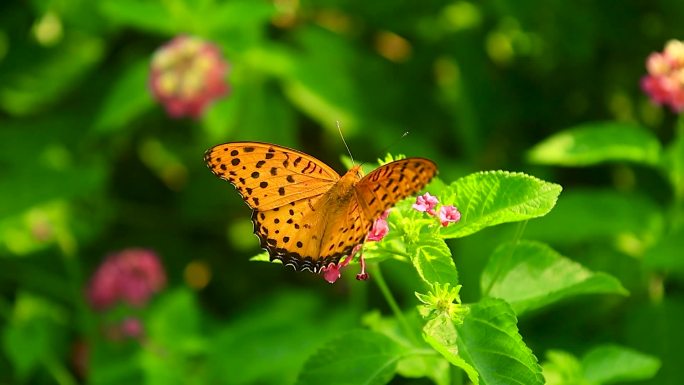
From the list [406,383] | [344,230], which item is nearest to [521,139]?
[406,383]

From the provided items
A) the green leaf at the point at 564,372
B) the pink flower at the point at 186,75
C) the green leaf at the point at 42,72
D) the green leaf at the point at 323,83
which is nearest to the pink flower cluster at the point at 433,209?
the green leaf at the point at 564,372

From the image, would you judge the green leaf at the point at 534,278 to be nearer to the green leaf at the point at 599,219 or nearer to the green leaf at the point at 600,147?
the green leaf at the point at 600,147

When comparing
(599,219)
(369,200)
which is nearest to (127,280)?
(599,219)

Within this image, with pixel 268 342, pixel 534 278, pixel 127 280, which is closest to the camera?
pixel 534 278

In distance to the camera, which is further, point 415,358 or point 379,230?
point 415,358

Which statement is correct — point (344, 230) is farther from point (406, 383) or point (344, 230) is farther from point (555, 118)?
point (555, 118)

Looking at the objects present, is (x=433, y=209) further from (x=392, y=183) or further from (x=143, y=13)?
(x=143, y=13)

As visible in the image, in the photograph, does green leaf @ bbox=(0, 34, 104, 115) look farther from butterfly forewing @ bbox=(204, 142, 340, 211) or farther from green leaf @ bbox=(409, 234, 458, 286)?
green leaf @ bbox=(409, 234, 458, 286)
